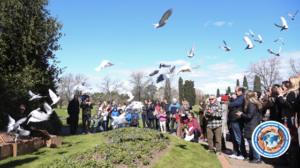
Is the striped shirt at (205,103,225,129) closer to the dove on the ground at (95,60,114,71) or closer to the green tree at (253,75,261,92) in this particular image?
the dove on the ground at (95,60,114,71)

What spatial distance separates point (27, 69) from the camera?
862 centimetres

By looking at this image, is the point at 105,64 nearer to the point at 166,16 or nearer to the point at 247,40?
the point at 166,16

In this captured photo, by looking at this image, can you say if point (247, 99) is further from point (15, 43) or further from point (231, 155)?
point (15, 43)

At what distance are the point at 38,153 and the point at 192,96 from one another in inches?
2179

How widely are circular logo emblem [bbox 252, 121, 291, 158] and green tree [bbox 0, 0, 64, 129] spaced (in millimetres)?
8584

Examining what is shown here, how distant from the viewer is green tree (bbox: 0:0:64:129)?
7.88 metres

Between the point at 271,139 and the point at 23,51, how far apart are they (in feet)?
32.9

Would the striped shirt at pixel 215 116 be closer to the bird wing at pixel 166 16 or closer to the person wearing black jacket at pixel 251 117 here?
the person wearing black jacket at pixel 251 117

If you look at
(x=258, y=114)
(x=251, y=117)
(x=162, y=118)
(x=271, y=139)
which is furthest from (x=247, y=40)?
(x=162, y=118)

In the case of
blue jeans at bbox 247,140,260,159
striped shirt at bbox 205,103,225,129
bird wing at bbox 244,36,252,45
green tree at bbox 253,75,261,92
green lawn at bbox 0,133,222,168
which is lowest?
green lawn at bbox 0,133,222,168

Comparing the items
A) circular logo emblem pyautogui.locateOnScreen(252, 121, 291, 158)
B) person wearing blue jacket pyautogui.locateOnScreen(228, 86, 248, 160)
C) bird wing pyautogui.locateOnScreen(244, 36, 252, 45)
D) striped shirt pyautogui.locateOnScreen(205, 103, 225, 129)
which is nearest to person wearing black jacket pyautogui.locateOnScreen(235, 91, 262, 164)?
person wearing blue jacket pyautogui.locateOnScreen(228, 86, 248, 160)

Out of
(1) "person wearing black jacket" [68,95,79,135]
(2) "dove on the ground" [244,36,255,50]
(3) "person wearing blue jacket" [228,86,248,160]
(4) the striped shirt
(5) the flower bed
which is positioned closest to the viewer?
(5) the flower bed

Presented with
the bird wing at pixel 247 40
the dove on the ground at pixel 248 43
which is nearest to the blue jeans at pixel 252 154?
the dove on the ground at pixel 248 43

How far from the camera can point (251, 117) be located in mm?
5629
